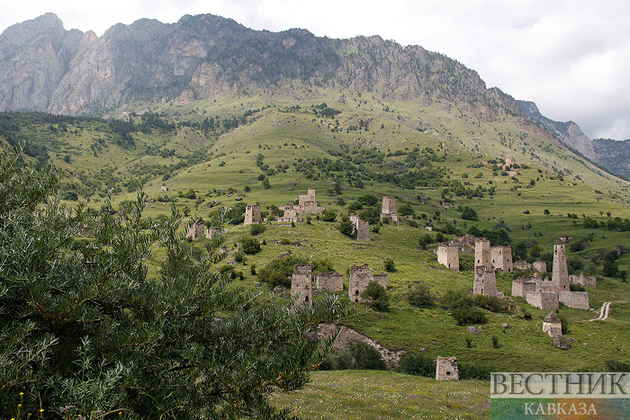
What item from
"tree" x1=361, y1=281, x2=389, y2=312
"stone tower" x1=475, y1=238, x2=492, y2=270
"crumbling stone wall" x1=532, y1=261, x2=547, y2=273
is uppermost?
"stone tower" x1=475, y1=238, x2=492, y2=270

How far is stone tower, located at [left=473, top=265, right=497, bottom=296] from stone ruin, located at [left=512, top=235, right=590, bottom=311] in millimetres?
4752

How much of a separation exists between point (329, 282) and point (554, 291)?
27.9 m

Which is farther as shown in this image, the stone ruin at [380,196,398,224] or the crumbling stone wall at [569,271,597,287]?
the stone ruin at [380,196,398,224]

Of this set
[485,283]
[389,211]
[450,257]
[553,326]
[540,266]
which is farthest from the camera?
[389,211]

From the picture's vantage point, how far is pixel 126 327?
8969 millimetres

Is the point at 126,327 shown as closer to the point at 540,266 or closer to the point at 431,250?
the point at 431,250

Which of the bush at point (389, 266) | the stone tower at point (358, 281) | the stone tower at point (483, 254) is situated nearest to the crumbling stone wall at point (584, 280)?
the stone tower at point (483, 254)

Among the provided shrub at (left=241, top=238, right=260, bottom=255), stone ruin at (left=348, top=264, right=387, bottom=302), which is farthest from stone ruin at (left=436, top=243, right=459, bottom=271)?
shrub at (left=241, top=238, right=260, bottom=255)

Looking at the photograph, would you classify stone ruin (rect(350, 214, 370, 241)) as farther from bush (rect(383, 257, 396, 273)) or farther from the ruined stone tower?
the ruined stone tower

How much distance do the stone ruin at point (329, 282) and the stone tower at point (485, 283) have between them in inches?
668

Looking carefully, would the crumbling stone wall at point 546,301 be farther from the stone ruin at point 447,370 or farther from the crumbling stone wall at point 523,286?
the stone ruin at point 447,370

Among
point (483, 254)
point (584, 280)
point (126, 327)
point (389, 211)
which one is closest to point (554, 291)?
point (483, 254)

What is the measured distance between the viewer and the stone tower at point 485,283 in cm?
4933

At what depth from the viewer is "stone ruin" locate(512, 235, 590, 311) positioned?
48.0m
